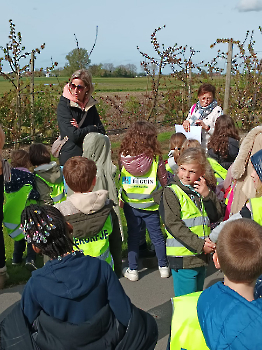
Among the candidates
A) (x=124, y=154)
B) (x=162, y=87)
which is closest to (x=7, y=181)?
(x=124, y=154)

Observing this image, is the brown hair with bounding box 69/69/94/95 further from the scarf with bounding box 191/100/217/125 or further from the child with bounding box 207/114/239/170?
the scarf with bounding box 191/100/217/125

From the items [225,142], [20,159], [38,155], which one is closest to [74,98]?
[38,155]

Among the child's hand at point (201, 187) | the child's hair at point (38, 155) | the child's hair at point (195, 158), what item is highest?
the child's hair at point (195, 158)

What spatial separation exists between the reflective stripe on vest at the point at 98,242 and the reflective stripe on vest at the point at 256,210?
3.94 ft

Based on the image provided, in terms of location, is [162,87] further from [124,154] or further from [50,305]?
[50,305]

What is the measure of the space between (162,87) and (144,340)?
34.3 ft

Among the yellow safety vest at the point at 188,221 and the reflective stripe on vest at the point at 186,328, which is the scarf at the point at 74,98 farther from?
the reflective stripe on vest at the point at 186,328

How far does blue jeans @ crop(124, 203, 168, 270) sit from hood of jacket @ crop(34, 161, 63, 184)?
0.86 m

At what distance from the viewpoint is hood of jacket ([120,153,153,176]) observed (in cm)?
425

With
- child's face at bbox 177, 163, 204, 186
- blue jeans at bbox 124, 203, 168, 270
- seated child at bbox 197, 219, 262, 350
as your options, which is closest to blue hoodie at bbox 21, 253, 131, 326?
seated child at bbox 197, 219, 262, 350

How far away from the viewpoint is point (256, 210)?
9.02 ft

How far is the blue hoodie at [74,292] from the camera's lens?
2.12 meters

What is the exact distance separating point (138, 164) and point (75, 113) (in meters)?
1.41

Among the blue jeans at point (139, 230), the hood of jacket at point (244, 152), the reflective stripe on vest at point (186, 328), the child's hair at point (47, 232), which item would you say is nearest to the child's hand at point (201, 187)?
the hood of jacket at point (244, 152)
